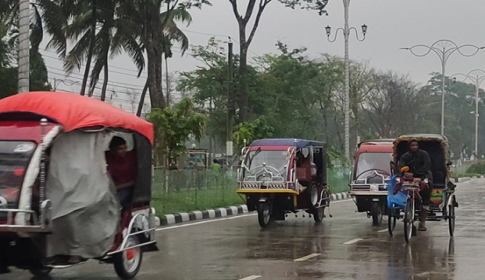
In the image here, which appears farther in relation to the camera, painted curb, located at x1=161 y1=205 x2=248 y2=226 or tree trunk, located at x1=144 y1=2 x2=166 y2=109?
tree trunk, located at x1=144 y1=2 x2=166 y2=109

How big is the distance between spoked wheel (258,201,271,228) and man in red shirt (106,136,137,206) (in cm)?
783

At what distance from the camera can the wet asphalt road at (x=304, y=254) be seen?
35.9ft

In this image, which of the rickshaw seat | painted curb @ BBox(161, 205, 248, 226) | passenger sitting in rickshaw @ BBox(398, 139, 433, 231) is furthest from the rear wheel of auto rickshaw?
the rickshaw seat

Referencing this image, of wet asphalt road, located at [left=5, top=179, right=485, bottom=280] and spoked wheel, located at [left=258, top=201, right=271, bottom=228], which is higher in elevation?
spoked wheel, located at [left=258, top=201, right=271, bottom=228]

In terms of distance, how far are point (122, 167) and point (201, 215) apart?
451 inches

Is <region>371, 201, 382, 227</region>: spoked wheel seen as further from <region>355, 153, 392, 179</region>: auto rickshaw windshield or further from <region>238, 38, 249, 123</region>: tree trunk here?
<region>238, 38, 249, 123</region>: tree trunk

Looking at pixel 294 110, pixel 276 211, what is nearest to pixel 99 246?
pixel 276 211

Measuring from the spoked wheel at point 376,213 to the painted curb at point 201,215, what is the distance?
4.73 m

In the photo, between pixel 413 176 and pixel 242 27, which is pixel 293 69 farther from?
pixel 413 176

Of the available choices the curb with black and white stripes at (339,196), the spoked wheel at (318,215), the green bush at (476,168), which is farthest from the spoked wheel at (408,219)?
the green bush at (476,168)

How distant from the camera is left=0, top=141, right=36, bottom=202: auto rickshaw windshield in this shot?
8.90 metres

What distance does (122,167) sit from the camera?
10.6 m

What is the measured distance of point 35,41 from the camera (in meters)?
34.5

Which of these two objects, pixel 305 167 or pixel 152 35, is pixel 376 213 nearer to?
pixel 305 167
